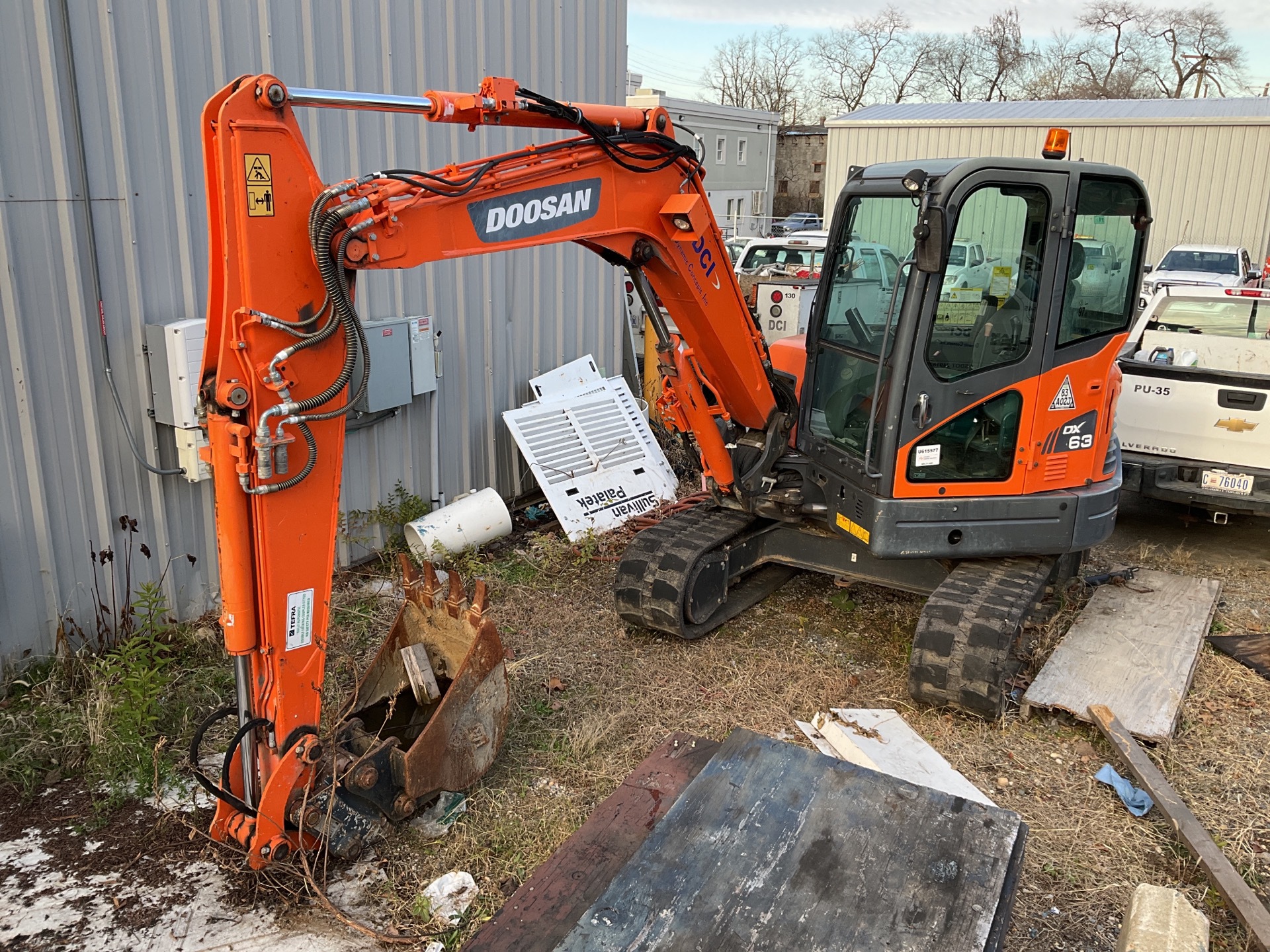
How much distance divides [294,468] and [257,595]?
45cm

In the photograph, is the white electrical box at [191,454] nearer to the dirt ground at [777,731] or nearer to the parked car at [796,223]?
the dirt ground at [777,731]

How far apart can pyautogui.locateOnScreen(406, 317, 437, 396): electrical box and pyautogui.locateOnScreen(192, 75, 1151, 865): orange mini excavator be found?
193cm

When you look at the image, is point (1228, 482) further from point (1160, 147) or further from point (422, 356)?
point (1160, 147)

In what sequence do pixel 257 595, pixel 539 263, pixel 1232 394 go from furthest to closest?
pixel 539 263 → pixel 1232 394 → pixel 257 595

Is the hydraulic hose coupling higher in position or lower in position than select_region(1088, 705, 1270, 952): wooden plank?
higher

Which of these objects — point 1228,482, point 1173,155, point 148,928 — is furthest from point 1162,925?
point 1173,155

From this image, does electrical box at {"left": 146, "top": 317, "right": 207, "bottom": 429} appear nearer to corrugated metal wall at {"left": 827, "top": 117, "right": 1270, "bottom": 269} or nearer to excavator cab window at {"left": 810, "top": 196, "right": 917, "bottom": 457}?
excavator cab window at {"left": 810, "top": 196, "right": 917, "bottom": 457}

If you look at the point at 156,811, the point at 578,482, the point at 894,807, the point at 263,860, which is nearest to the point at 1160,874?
the point at 894,807

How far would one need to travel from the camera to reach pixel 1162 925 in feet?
10.6

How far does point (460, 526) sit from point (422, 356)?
1.23 metres

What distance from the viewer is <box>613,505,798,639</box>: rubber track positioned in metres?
5.78

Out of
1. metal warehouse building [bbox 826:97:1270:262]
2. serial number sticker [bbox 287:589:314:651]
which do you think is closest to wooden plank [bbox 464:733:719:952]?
serial number sticker [bbox 287:589:314:651]

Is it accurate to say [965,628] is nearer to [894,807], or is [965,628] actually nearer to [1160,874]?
[1160,874]

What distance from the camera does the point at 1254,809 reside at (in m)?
4.54
